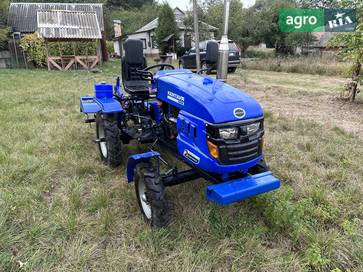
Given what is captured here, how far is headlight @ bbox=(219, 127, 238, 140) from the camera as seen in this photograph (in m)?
2.33

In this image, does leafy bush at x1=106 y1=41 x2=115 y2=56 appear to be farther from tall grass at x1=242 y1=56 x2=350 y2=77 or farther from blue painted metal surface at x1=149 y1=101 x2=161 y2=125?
blue painted metal surface at x1=149 y1=101 x2=161 y2=125

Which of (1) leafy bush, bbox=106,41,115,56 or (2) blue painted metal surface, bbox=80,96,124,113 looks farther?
(1) leafy bush, bbox=106,41,115,56

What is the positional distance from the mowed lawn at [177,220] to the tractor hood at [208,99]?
2.91 feet

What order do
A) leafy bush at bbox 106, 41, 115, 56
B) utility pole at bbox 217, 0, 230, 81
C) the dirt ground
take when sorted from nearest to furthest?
utility pole at bbox 217, 0, 230, 81 → the dirt ground → leafy bush at bbox 106, 41, 115, 56

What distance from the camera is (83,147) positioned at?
14.3ft

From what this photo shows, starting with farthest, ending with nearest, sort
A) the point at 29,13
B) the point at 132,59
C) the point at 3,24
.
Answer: the point at 29,13, the point at 3,24, the point at 132,59

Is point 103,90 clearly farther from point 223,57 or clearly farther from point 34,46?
point 34,46

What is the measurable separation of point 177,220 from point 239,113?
44.4 inches

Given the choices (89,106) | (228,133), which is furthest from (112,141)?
(228,133)

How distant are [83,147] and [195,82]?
228 centimetres

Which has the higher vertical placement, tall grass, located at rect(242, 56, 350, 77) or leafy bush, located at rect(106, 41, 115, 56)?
leafy bush, located at rect(106, 41, 115, 56)

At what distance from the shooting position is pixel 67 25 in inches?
614

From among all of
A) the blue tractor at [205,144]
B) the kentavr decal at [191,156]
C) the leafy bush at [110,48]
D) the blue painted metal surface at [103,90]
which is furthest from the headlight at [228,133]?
the leafy bush at [110,48]

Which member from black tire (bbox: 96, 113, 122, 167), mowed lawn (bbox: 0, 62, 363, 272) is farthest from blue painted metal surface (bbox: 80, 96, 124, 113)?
mowed lawn (bbox: 0, 62, 363, 272)
